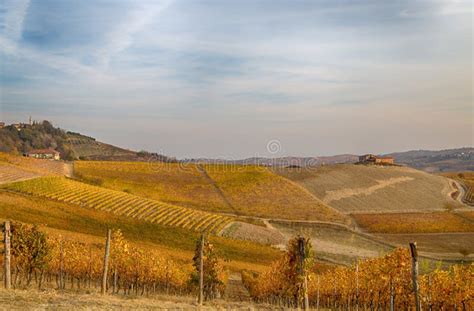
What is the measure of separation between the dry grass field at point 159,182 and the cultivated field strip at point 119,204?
1867 cm

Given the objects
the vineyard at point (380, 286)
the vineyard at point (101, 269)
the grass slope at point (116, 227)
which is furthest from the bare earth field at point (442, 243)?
the vineyard at point (101, 269)

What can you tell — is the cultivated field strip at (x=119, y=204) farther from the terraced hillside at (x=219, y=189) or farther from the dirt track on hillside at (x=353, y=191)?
the dirt track on hillside at (x=353, y=191)

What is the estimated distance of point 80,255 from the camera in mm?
53125

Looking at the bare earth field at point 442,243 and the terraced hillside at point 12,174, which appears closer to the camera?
the bare earth field at point 442,243

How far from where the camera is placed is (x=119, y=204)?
106 metres

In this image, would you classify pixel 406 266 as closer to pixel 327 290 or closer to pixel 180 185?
pixel 327 290

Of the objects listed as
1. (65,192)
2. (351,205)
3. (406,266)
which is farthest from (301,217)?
(406,266)

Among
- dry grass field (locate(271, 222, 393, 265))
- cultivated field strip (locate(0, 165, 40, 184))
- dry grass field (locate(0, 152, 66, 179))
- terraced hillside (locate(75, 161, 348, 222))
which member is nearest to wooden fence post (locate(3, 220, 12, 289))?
dry grass field (locate(271, 222, 393, 265))

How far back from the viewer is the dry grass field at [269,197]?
12788 cm

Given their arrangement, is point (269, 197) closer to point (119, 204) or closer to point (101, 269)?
point (119, 204)

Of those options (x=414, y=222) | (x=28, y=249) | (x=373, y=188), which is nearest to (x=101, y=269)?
(x=28, y=249)

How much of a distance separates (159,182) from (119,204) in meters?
47.1

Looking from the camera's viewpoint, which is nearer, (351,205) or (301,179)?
(351,205)

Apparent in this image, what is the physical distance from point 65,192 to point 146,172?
63418 mm
